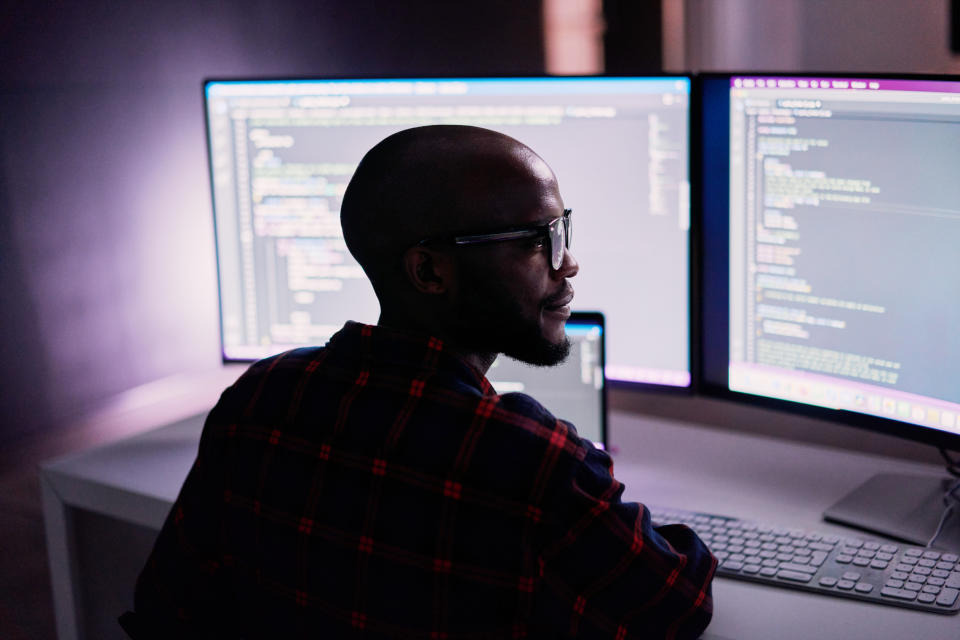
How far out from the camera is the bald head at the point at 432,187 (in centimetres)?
93

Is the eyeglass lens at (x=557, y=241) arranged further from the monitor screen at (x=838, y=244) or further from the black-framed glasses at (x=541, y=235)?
the monitor screen at (x=838, y=244)

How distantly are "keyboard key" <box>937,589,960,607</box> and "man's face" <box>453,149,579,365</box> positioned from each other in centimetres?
45

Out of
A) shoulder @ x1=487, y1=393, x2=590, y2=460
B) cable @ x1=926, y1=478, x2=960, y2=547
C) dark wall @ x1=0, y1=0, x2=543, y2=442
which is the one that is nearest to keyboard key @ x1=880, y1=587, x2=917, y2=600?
cable @ x1=926, y1=478, x2=960, y2=547

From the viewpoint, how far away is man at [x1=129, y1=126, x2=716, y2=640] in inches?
33.3

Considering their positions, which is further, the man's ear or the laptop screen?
the laptop screen

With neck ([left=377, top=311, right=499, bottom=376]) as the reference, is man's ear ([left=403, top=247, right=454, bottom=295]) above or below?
above

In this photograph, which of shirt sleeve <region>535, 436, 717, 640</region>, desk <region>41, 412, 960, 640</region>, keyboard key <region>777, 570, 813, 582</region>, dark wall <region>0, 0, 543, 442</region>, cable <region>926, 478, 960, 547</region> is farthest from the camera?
dark wall <region>0, 0, 543, 442</region>

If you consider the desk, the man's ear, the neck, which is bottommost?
the desk

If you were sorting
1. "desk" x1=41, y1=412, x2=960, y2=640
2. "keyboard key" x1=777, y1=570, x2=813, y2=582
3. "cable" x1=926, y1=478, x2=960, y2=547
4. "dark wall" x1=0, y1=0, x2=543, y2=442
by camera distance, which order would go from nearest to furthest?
1. "keyboard key" x1=777, y1=570, x2=813, y2=582
2. "cable" x1=926, y1=478, x2=960, y2=547
3. "desk" x1=41, y1=412, x2=960, y2=640
4. "dark wall" x1=0, y1=0, x2=543, y2=442

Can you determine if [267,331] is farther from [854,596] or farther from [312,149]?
[854,596]

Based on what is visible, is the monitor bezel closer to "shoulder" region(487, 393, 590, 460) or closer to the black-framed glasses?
the black-framed glasses

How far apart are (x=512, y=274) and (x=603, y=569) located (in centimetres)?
28

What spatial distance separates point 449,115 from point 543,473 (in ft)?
2.46

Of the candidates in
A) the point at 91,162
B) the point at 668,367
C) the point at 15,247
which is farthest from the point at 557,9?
the point at 15,247
